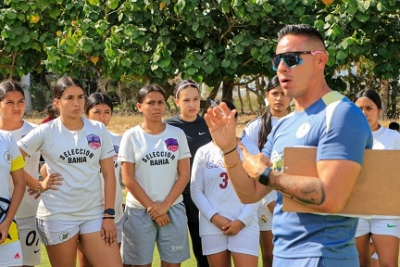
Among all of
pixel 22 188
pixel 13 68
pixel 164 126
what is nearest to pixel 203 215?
pixel 164 126

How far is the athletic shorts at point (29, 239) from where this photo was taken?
6.97m

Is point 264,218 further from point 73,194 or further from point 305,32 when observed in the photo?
point 305,32

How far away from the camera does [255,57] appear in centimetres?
1213

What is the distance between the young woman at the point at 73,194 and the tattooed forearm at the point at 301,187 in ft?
10.2

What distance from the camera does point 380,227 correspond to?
719 centimetres

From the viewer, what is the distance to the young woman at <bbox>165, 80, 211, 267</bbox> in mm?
7789

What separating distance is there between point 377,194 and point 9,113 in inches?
162

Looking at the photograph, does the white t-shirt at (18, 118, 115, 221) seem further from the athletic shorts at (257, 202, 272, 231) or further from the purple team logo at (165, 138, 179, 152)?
the athletic shorts at (257, 202, 272, 231)

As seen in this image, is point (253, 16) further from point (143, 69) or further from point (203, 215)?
point (203, 215)

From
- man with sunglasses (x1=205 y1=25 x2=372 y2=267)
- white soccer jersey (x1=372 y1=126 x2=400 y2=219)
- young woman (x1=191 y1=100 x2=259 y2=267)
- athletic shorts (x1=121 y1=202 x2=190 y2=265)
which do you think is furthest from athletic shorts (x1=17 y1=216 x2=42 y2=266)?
man with sunglasses (x1=205 y1=25 x2=372 y2=267)

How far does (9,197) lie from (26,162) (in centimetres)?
105

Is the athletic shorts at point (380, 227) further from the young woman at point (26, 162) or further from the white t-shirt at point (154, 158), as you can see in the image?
the young woman at point (26, 162)

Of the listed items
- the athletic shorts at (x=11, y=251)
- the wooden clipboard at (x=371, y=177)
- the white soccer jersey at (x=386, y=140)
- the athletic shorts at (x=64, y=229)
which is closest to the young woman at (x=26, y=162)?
the athletic shorts at (x=64, y=229)

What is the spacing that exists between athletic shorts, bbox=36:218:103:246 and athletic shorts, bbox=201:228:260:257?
3.48ft
